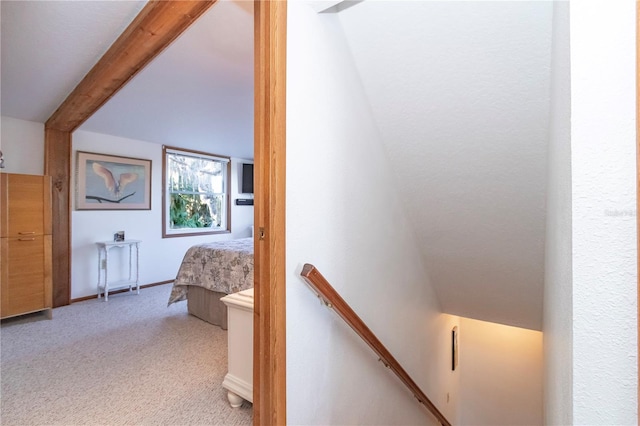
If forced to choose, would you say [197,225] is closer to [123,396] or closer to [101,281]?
[101,281]

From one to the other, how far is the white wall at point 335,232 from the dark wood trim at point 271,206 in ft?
0.16

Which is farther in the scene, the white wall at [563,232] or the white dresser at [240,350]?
the white dresser at [240,350]

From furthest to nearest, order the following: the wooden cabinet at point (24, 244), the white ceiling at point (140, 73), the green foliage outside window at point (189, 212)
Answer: the green foliage outside window at point (189, 212) < the wooden cabinet at point (24, 244) < the white ceiling at point (140, 73)

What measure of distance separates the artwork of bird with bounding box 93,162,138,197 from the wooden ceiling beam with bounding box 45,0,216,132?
776 millimetres

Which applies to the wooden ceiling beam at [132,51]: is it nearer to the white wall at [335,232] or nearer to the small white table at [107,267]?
the white wall at [335,232]

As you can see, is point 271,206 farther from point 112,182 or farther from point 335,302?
point 112,182

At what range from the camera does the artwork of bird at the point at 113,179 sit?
3.92 meters

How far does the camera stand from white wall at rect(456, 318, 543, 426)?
4.16m

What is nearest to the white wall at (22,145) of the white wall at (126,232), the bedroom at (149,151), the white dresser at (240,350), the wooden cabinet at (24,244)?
the bedroom at (149,151)

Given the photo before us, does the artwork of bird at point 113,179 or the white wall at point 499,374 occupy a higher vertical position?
the artwork of bird at point 113,179

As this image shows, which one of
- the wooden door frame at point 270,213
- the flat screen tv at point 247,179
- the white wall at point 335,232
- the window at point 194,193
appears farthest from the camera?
the flat screen tv at point 247,179

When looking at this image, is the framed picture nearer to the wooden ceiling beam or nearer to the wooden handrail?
the wooden ceiling beam

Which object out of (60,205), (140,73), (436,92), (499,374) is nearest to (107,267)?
(60,205)

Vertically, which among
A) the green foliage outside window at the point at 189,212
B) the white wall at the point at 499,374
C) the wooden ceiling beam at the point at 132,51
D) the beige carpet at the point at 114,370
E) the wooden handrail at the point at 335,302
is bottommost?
the white wall at the point at 499,374
